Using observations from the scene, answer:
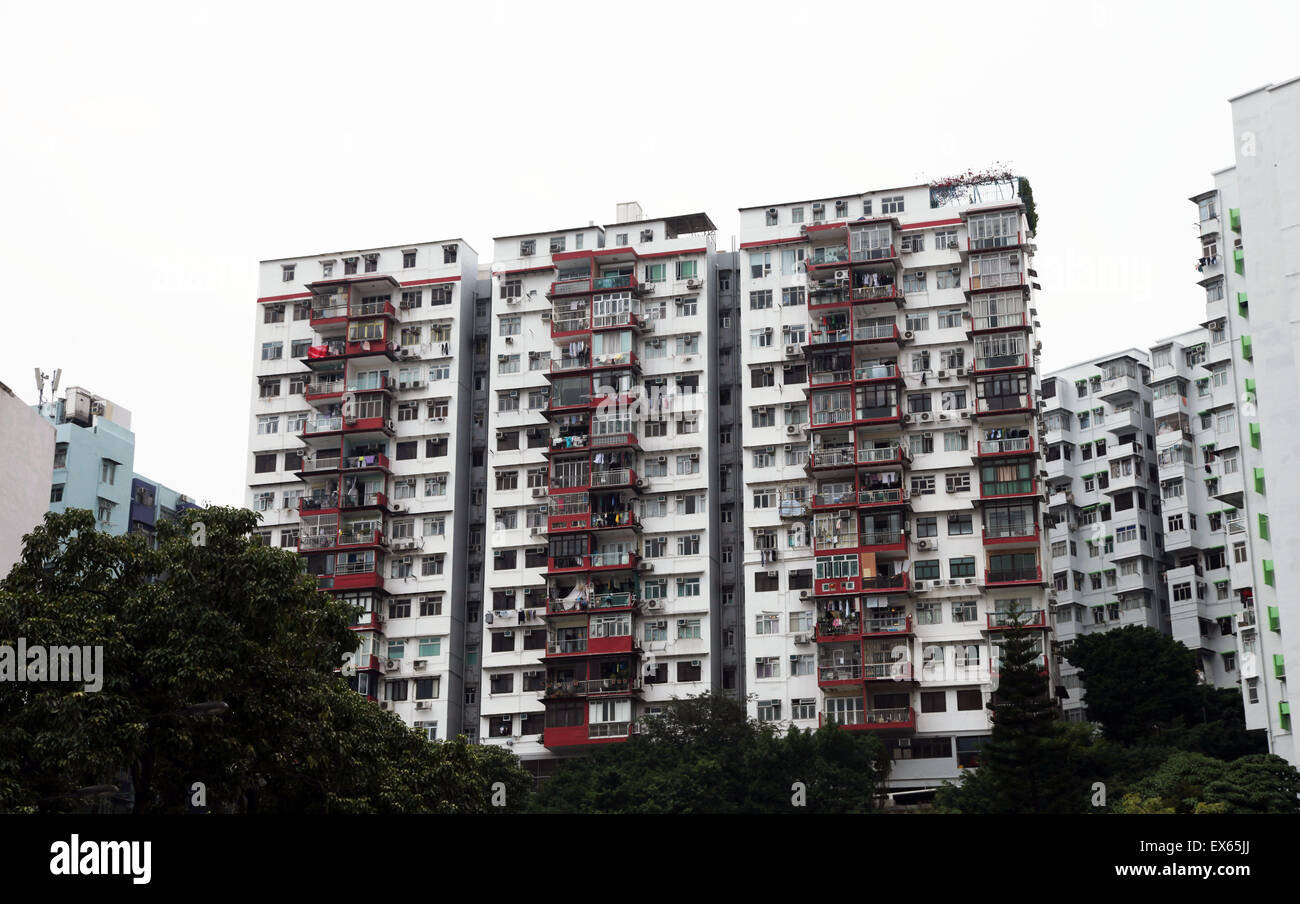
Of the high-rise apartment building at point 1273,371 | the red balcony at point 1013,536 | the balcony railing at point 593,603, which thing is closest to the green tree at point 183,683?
the high-rise apartment building at point 1273,371

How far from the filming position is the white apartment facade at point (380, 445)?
70812 millimetres

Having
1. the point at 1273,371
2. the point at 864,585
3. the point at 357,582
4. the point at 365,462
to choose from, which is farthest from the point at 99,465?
the point at 1273,371

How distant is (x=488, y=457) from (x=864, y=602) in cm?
1900

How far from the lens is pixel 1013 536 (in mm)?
65312

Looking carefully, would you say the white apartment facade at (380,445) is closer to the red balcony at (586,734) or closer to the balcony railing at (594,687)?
the red balcony at (586,734)

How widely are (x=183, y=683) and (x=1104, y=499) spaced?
6761 centimetres

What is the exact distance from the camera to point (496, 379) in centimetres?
7325

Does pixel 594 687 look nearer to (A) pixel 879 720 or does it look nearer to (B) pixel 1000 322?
(A) pixel 879 720

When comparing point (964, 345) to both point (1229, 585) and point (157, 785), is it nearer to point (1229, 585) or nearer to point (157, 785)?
point (1229, 585)

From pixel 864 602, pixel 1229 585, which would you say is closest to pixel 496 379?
pixel 864 602

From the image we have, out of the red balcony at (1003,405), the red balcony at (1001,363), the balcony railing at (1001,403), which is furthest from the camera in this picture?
the red balcony at (1001,363)

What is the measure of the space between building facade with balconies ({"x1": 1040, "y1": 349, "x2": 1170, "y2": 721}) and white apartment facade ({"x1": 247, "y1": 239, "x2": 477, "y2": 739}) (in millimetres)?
32646

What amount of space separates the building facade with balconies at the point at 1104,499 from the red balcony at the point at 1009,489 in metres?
17.9

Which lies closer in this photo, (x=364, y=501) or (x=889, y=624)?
(x=889, y=624)
